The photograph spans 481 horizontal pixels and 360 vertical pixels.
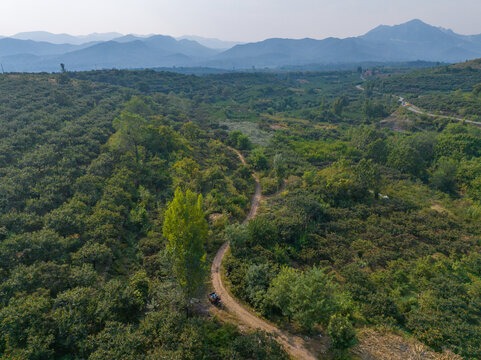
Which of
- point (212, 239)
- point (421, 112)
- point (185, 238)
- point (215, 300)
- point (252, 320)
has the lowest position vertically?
point (252, 320)

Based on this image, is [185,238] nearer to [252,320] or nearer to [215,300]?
[215,300]

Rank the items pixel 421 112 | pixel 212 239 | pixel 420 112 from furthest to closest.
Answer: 1. pixel 420 112
2. pixel 421 112
3. pixel 212 239

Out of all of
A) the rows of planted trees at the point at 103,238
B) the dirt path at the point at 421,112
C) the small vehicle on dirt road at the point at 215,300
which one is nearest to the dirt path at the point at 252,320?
the small vehicle on dirt road at the point at 215,300

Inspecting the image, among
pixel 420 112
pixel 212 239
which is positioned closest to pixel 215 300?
pixel 212 239

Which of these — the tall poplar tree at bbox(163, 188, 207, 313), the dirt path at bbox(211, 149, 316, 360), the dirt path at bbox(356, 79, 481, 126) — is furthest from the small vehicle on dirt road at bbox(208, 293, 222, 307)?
the dirt path at bbox(356, 79, 481, 126)

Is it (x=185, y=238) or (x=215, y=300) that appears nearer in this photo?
(x=185, y=238)

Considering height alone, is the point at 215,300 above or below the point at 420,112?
below
